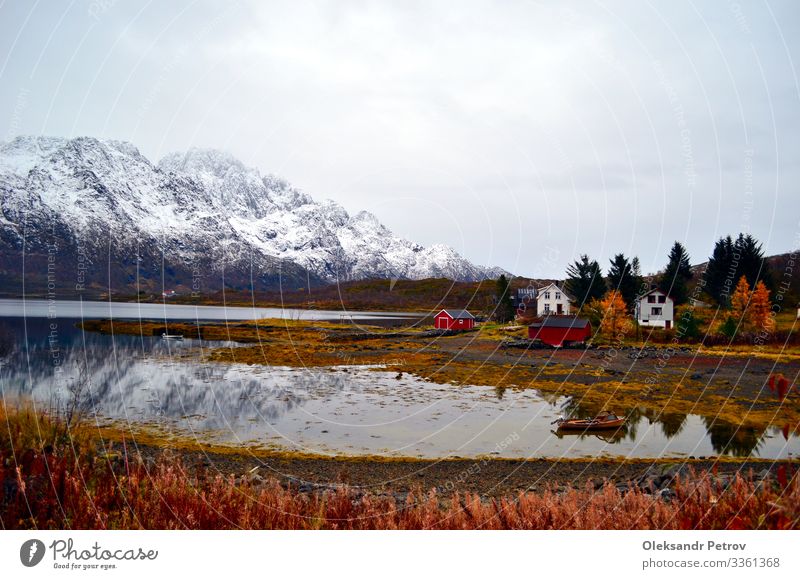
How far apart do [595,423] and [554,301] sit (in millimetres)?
53693

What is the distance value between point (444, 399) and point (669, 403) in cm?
1394

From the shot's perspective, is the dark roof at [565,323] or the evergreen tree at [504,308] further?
the evergreen tree at [504,308]

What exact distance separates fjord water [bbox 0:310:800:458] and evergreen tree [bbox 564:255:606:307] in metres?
35.4

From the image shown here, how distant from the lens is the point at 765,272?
53.0 m

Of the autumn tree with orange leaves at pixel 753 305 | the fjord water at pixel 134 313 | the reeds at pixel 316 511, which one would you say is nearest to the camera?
the reeds at pixel 316 511

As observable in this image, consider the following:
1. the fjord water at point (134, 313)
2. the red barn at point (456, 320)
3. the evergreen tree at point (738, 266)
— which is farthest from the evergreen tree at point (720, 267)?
the fjord water at point (134, 313)

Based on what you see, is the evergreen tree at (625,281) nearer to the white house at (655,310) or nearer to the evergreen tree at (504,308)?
the white house at (655,310)

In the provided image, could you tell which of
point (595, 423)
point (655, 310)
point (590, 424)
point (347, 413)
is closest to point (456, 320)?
point (655, 310)

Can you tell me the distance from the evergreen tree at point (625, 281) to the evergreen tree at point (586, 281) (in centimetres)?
239

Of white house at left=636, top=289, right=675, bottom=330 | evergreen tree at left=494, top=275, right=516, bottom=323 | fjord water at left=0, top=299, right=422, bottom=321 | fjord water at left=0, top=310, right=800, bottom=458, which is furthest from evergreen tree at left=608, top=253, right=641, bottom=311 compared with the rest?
fjord water at left=0, top=299, right=422, bottom=321

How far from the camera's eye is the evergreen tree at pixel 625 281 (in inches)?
2486
